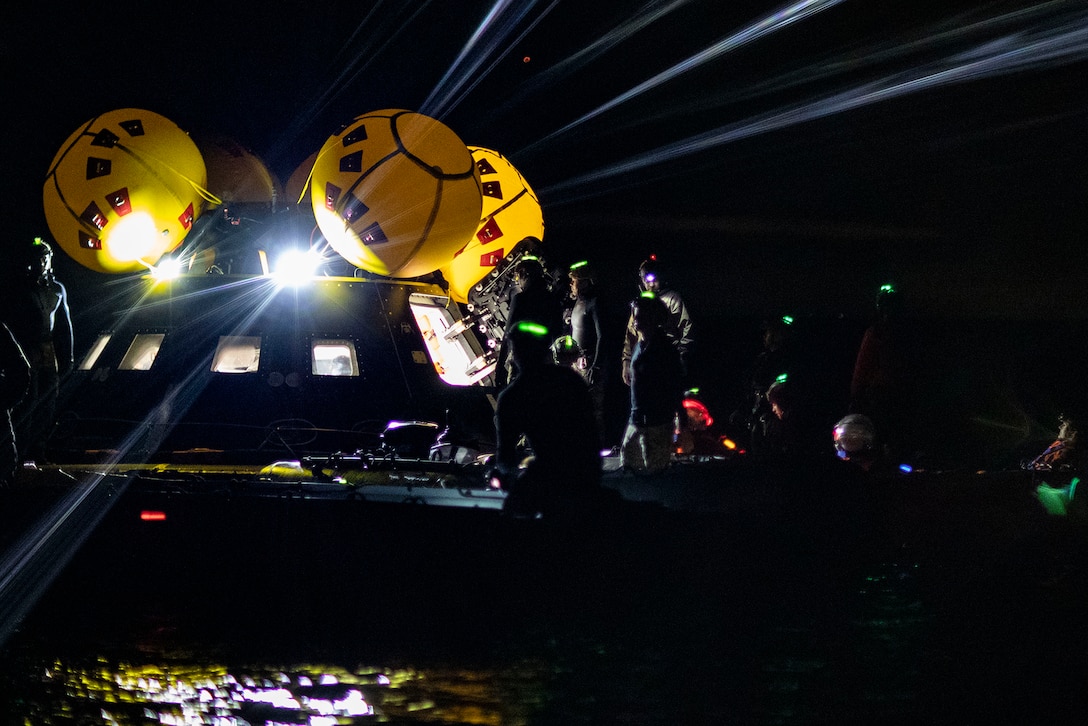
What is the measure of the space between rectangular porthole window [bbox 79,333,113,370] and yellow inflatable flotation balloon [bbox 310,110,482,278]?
1650 mm

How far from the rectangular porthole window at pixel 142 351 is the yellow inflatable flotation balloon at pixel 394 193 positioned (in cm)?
132

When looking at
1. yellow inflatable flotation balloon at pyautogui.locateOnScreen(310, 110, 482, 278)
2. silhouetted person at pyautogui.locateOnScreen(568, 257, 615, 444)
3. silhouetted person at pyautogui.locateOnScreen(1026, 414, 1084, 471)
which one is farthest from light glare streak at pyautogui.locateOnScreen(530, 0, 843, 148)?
silhouetted person at pyautogui.locateOnScreen(1026, 414, 1084, 471)

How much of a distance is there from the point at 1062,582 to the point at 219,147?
21.3ft

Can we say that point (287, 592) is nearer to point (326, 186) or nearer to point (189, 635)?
point (189, 635)

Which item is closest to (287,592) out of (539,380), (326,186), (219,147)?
(539,380)

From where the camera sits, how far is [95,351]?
6.51 m

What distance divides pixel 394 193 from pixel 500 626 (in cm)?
307

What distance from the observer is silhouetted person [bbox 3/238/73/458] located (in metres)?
A: 5.92

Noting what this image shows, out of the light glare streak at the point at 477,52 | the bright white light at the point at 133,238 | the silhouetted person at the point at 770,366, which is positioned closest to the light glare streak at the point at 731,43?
the light glare streak at the point at 477,52

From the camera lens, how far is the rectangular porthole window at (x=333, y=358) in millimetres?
6168

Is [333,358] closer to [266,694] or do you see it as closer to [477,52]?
[266,694]

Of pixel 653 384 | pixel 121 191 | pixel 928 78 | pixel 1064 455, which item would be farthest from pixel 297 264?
pixel 928 78

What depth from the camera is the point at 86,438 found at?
18.4 feet

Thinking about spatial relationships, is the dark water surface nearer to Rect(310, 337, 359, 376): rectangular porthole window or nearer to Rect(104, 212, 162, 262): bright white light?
Rect(310, 337, 359, 376): rectangular porthole window
